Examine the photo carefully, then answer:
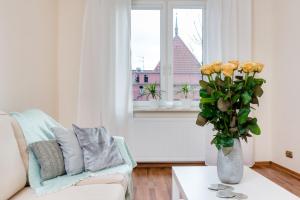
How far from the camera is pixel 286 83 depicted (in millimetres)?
3947

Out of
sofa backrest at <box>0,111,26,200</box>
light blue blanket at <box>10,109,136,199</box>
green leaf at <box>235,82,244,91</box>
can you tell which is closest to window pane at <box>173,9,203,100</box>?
light blue blanket at <box>10,109,136,199</box>

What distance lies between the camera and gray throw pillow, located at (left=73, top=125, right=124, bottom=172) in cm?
234

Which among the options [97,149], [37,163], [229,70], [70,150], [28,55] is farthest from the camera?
[28,55]

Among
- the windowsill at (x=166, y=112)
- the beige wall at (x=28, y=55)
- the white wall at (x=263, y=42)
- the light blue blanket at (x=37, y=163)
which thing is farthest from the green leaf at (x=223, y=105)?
the white wall at (x=263, y=42)

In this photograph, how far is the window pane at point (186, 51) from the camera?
14.6 feet

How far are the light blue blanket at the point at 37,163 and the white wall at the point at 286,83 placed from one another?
2190 millimetres

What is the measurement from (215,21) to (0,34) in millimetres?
2676

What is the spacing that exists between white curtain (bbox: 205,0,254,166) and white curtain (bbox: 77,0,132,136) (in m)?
1.11

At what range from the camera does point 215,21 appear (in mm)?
4164

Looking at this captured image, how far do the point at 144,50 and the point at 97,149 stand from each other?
232 centimetres

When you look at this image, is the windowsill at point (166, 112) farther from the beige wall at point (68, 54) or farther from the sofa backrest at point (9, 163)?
the sofa backrest at point (9, 163)

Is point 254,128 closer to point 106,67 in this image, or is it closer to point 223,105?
point 223,105

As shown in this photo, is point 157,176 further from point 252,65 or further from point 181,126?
point 252,65

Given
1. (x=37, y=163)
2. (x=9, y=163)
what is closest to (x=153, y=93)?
(x=37, y=163)
